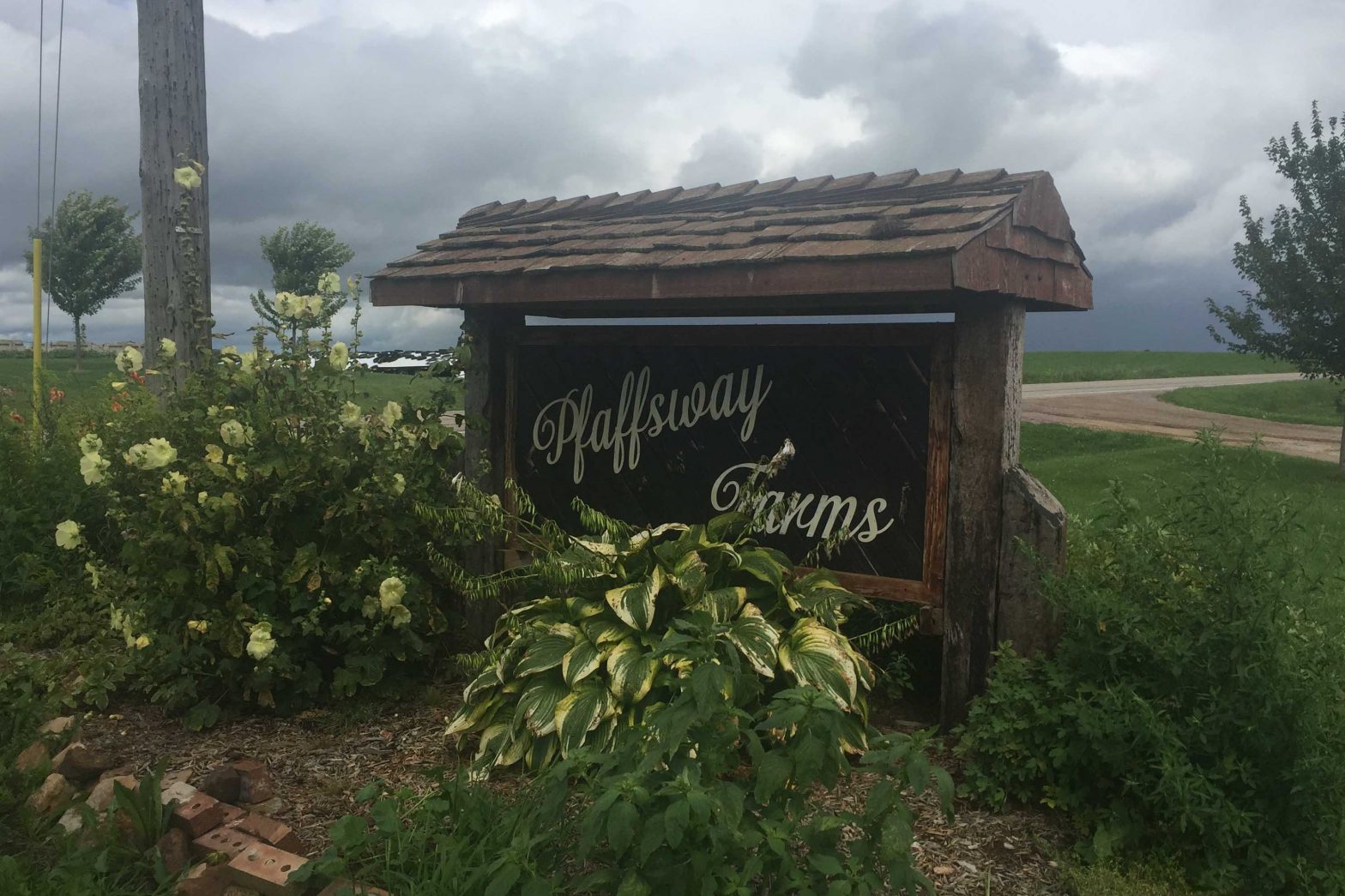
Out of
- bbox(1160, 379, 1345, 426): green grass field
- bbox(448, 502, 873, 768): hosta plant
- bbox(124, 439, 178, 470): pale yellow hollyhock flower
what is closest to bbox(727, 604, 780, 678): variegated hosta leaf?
bbox(448, 502, 873, 768): hosta plant

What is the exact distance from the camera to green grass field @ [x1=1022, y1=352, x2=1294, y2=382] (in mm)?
35219

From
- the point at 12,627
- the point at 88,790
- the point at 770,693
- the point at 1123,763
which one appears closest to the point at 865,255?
the point at 770,693

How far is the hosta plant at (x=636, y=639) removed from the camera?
137 inches

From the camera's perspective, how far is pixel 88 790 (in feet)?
11.8

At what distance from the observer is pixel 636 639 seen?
12.1ft

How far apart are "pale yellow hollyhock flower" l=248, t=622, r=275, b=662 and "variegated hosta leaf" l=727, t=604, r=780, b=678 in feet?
6.30

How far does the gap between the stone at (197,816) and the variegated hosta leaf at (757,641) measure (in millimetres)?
1775

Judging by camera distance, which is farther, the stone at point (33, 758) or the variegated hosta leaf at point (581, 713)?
the stone at point (33, 758)

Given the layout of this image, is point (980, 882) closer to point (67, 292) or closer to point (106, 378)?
point (106, 378)

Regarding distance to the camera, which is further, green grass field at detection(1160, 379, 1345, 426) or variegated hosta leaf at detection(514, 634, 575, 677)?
green grass field at detection(1160, 379, 1345, 426)

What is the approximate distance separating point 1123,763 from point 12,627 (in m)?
5.58

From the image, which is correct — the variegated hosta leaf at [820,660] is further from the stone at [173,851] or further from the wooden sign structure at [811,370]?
the stone at [173,851]

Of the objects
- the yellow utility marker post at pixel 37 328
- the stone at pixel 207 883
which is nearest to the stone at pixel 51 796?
the stone at pixel 207 883

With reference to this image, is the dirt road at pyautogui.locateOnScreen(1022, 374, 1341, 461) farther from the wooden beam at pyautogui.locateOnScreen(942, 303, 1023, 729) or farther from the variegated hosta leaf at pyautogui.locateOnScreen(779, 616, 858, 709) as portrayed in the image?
the variegated hosta leaf at pyautogui.locateOnScreen(779, 616, 858, 709)
